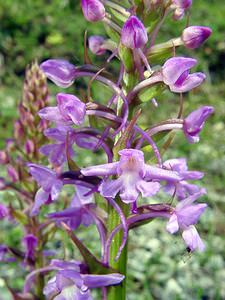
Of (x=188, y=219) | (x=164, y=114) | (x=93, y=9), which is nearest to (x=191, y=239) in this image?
(x=188, y=219)

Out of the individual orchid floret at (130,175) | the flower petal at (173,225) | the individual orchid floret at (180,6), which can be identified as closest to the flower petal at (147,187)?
the individual orchid floret at (130,175)

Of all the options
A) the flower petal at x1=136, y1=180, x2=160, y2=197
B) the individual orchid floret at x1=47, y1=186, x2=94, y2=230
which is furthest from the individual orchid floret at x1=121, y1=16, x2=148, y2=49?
the individual orchid floret at x1=47, y1=186, x2=94, y2=230

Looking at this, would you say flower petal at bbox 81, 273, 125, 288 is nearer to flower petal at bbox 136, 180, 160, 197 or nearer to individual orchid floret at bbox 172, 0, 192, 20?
flower petal at bbox 136, 180, 160, 197

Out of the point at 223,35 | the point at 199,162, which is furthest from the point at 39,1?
the point at 199,162

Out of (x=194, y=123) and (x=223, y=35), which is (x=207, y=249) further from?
(x=223, y=35)

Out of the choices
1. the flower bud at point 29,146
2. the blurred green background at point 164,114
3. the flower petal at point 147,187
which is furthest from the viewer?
the blurred green background at point 164,114

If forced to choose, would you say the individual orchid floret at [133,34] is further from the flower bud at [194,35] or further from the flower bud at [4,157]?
the flower bud at [4,157]

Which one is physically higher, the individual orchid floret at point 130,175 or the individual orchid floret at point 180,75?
the individual orchid floret at point 180,75
